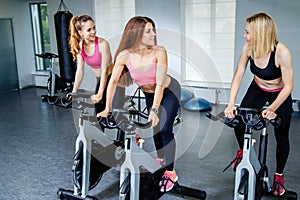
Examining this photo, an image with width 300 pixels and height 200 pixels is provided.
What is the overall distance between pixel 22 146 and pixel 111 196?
1630 mm

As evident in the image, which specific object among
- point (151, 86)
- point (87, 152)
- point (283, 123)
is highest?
point (151, 86)

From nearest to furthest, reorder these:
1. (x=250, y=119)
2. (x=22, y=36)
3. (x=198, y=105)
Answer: (x=250, y=119) < (x=198, y=105) < (x=22, y=36)

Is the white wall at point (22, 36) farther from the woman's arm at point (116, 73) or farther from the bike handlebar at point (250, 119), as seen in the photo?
the bike handlebar at point (250, 119)

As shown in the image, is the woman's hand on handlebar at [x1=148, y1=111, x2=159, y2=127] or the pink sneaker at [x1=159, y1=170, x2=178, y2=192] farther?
the pink sneaker at [x1=159, y1=170, x2=178, y2=192]

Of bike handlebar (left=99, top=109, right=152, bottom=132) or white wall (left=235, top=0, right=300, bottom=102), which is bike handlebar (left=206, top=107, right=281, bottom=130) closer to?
bike handlebar (left=99, top=109, right=152, bottom=132)

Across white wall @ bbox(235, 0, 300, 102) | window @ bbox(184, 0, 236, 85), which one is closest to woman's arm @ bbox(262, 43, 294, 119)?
white wall @ bbox(235, 0, 300, 102)

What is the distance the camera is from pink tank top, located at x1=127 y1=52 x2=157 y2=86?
2.19 metres

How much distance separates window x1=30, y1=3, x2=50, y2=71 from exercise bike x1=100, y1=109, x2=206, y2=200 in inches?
229

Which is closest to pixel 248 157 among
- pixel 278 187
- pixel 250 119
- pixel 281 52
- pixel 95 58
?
pixel 250 119

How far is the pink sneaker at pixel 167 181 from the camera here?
231 cm

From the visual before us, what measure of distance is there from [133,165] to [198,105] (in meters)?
3.00

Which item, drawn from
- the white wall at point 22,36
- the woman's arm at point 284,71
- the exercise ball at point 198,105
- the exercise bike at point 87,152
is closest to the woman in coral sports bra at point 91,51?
the exercise bike at point 87,152

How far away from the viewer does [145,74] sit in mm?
2221

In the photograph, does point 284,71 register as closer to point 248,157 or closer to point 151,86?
point 248,157
